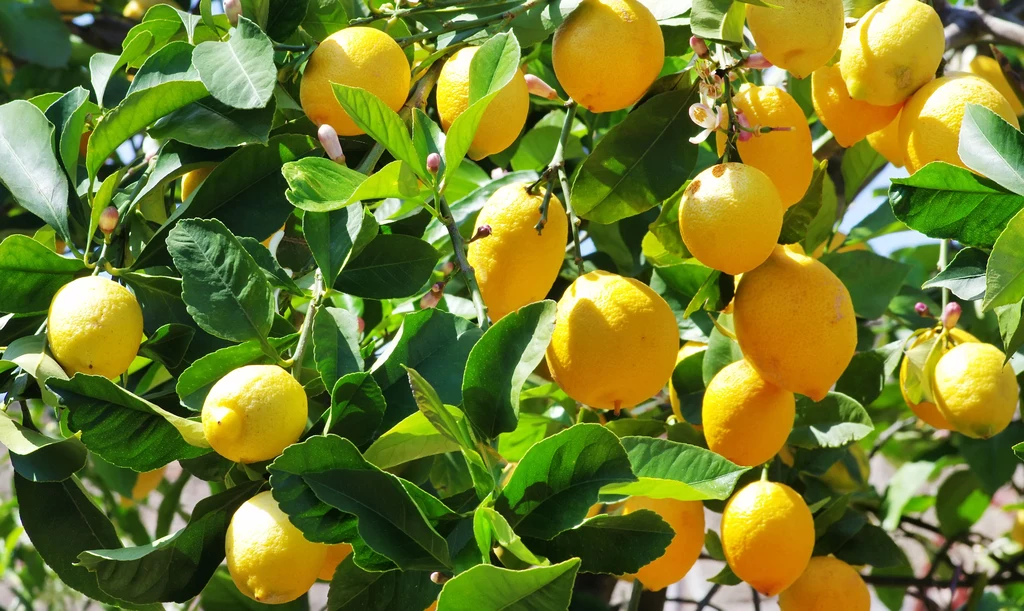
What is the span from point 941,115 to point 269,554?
497 mm

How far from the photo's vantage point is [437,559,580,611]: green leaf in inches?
15.6

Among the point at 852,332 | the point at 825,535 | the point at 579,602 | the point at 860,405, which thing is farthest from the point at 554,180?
the point at 579,602

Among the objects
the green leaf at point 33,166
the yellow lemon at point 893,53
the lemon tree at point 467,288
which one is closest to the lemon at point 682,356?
the lemon tree at point 467,288

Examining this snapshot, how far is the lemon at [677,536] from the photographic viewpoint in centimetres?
75

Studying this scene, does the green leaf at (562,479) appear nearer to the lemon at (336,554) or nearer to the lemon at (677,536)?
the lemon at (336,554)

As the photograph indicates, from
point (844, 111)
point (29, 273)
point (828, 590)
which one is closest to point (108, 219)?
point (29, 273)

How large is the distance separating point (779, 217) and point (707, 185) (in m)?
0.05

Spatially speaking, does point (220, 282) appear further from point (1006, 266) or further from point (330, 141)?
point (1006, 266)

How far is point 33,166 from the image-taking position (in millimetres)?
655

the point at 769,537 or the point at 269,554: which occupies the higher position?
the point at 269,554

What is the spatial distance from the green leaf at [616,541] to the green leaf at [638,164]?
0.78 ft

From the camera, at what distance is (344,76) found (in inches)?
24.6

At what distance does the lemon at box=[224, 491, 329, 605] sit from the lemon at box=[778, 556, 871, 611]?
0.49m

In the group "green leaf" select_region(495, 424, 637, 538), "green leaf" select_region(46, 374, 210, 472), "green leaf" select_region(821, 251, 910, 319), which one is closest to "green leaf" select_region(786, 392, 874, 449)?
"green leaf" select_region(821, 251, 910, 319)
